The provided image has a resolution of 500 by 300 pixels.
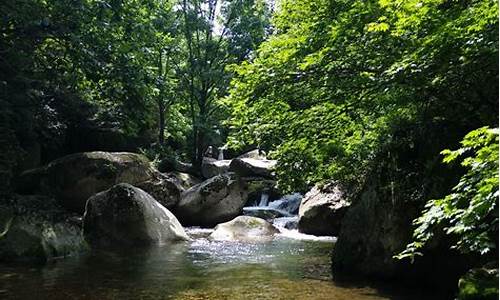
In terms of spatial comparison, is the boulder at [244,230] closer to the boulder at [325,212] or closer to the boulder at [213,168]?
the boulder at [325,212]

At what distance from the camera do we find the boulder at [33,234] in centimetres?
999

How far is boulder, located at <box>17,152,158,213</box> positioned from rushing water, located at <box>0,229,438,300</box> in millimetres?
5775

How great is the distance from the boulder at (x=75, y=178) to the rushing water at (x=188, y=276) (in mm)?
5775

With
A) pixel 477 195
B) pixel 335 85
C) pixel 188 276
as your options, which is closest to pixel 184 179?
pixel 188 276

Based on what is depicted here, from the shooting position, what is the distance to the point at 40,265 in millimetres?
9672

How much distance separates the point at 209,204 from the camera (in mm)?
17406

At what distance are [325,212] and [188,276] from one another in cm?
669

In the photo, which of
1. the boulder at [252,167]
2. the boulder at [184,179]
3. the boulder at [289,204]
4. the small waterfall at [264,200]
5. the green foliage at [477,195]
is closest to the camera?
the green foliage at [477,195]

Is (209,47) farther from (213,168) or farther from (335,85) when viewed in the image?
(335,85)

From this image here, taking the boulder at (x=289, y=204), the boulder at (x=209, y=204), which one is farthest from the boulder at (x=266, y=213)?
the boulder at (x=209, y=204)

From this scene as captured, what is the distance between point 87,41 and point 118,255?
488 centimetres

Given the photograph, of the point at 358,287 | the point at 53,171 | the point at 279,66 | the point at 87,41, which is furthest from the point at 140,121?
the point at 53,171

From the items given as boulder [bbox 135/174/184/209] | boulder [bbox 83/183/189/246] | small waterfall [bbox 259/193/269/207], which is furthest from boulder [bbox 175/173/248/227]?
boulder [bbox 83/183/189/246]

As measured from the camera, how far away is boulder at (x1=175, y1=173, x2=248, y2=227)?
1741cm
